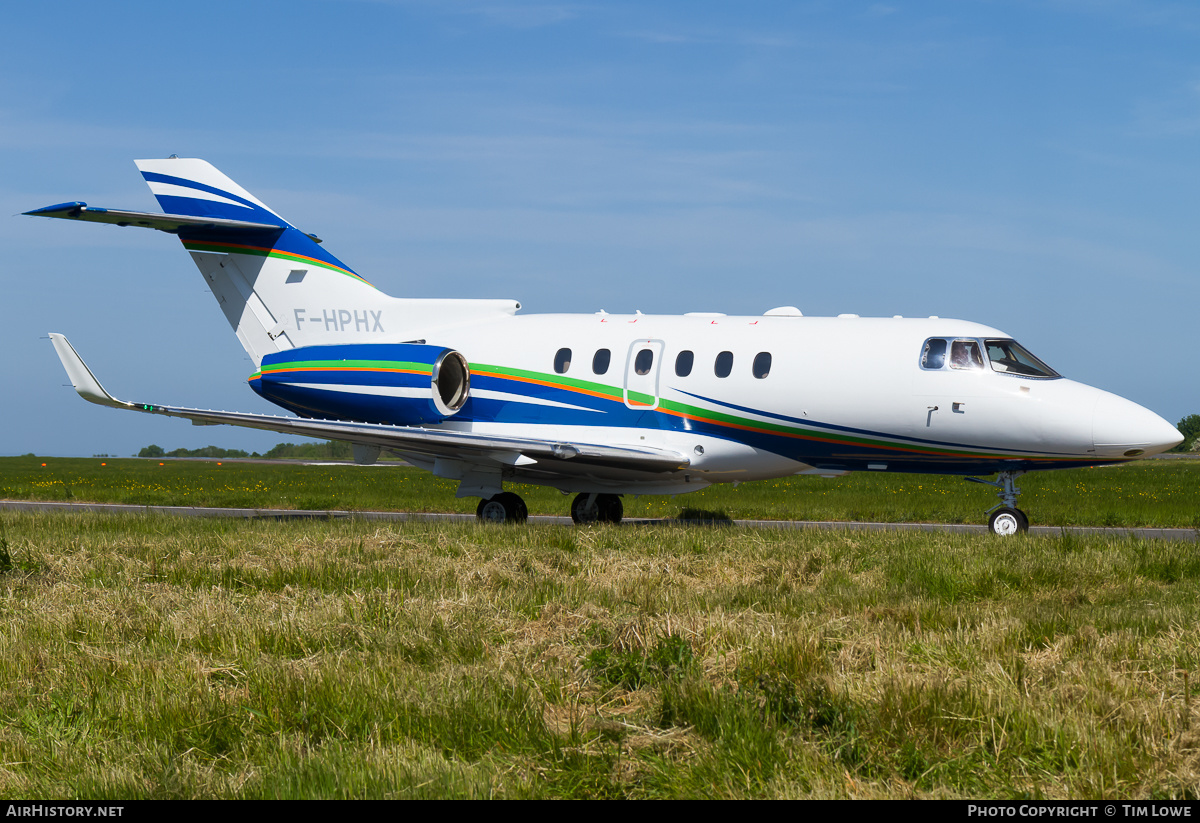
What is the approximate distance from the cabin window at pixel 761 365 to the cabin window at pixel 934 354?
230cm

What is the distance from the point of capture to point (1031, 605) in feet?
28.5

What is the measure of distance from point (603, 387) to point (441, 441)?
2.82m

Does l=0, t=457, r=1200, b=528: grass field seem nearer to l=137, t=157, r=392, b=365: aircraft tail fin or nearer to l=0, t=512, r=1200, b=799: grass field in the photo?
l=137, t=157, r=392, b=365: aircraft tail fin

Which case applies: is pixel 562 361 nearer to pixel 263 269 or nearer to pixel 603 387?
pixel 603 387

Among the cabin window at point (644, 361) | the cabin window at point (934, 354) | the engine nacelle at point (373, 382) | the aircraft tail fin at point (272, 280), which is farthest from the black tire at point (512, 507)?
the cabin window at point (934, 354)

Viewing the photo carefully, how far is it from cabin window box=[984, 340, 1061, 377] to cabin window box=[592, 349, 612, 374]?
19.6 ft

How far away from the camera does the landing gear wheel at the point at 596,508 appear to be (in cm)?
1945

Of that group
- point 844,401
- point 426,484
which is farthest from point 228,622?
point 426,484

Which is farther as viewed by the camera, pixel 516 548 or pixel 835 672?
pixel 516 548

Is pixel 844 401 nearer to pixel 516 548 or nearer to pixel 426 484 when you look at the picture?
pixel 516 548

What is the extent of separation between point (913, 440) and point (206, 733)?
12.0 meters

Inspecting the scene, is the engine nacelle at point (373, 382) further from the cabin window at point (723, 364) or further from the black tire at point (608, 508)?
the cabin window at point (723, 364)

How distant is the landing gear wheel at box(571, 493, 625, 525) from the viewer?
63.8ft

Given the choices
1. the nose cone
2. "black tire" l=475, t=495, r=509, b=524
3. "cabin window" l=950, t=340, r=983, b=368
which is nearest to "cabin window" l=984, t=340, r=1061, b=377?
"cabin window" l=950, t=340, r=983, b=368
